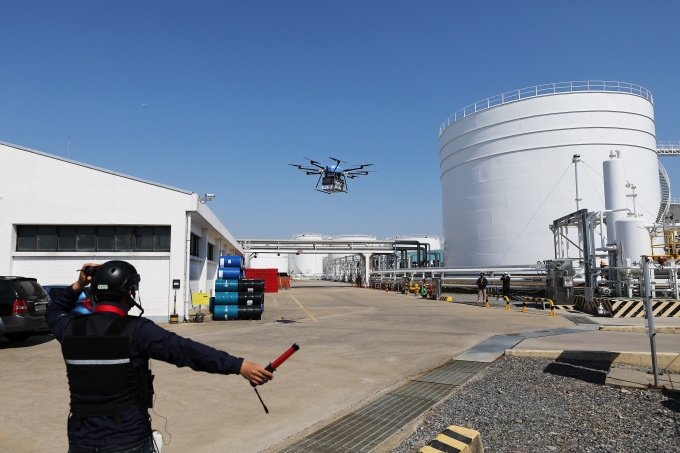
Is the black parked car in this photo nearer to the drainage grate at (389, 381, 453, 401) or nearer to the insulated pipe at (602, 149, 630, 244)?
the drainage grate at (389, 381, 453, 401)

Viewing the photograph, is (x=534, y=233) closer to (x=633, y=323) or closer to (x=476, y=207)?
(x=476, y=207)

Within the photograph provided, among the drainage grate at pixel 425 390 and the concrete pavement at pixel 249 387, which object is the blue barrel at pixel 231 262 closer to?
the concrete pavement at pixel 249 387

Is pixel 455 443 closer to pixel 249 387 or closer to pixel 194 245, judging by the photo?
pixel 249 387

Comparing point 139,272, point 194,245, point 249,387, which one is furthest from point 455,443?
point 194,245

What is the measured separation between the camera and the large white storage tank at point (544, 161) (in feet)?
103

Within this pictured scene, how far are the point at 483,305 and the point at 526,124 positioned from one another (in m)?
15.6

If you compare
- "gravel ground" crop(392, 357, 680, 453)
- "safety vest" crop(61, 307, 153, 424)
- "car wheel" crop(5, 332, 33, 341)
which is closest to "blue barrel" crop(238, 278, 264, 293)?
"car wheel" crop(5, 332, 33, 341)

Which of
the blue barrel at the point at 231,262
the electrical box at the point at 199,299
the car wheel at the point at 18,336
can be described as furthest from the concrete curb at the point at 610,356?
the blue barrel at the point at 231,262

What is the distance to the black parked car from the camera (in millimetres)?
9961

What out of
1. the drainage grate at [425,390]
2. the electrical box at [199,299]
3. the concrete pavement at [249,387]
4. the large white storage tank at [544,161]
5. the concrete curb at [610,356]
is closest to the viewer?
the concrete pavement at [249,387]

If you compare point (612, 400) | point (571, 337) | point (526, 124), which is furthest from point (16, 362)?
point (526, 124)

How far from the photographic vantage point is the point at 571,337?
461 inches

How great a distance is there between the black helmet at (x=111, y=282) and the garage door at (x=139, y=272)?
Result: 1409 cm

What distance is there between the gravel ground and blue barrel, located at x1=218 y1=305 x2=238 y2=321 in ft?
35.6
